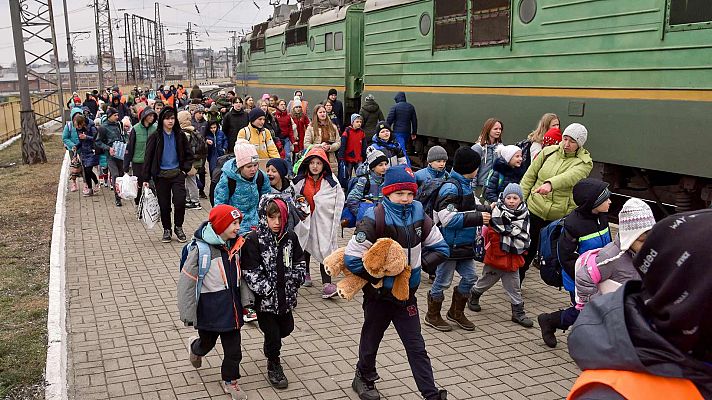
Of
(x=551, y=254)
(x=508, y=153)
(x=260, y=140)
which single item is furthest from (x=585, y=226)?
(x=260, y=140)

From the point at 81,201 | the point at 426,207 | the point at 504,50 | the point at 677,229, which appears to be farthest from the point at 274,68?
the point at 677,229

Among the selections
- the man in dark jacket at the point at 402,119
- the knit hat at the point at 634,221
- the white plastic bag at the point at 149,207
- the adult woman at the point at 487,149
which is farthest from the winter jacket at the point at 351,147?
the knit hat at the point at 634,221

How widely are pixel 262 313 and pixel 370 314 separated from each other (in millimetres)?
782

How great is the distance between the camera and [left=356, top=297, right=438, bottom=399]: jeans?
178 inches

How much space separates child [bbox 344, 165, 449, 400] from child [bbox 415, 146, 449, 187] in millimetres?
1491

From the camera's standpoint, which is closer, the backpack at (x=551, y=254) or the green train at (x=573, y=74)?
the backpack at (x=551, y=254)

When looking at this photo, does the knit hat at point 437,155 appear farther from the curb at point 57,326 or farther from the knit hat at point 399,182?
the curb at point 57,326

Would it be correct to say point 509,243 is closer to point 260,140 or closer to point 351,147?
point 260,140

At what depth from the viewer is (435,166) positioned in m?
6.08

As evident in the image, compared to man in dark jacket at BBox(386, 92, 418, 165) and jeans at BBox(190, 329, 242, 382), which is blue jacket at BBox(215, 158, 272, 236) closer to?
jeans at BBox(190, 329, 242, 382)

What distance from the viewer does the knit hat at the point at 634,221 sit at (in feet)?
12.9

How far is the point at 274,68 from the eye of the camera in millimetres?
24672

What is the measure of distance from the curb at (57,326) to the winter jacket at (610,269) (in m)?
3.50

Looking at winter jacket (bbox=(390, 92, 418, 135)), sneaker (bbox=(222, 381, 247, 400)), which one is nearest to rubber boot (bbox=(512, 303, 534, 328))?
sneaker (bbox=(222, 381, 247, 400))
